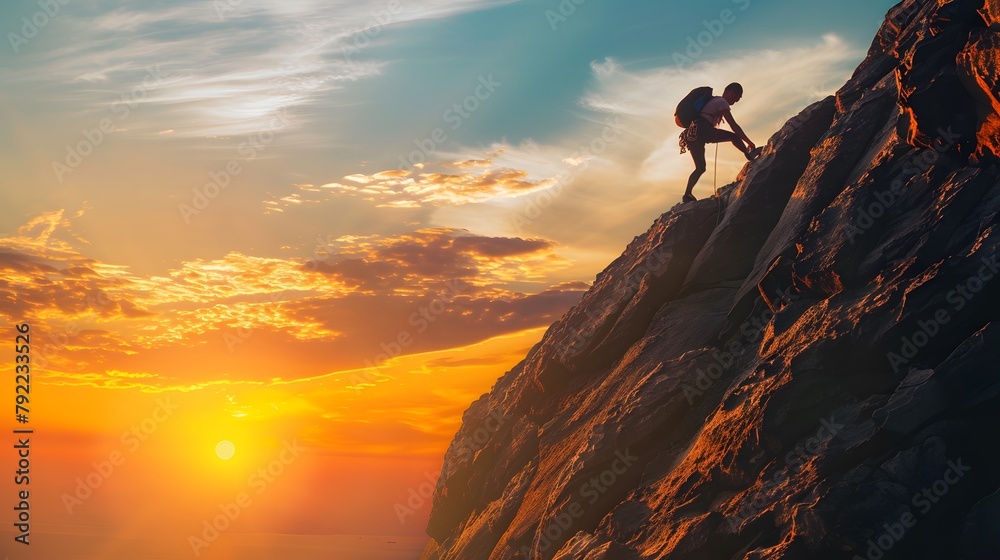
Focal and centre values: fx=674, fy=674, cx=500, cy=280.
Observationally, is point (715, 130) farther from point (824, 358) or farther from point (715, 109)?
point (824, 358)

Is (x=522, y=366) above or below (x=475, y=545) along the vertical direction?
above

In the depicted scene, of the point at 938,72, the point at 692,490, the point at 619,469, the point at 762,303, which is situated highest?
the point at 938,72

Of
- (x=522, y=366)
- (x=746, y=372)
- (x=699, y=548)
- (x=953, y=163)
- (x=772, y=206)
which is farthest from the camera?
(x=522, y=366)

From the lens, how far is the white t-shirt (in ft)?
83.4

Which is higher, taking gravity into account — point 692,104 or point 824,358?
point 692,104

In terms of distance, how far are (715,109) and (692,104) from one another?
0.96m

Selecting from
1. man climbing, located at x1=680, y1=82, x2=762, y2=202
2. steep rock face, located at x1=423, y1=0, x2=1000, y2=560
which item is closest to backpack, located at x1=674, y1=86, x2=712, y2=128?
man climbing, located at x1=680, y1=82, x2=762, y2=202

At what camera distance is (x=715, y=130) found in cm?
2600

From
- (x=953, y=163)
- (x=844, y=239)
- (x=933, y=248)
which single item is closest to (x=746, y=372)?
(x=844, y=239)

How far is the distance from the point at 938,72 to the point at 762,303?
23.2 ft

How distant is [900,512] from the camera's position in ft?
40.3

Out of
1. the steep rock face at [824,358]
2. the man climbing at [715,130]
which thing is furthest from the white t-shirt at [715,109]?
the steep rock face at [824,358]

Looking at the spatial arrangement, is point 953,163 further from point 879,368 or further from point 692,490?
point 692,490

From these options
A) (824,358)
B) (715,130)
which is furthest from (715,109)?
(824,358)
